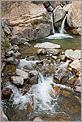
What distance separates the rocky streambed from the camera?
283 centimetres

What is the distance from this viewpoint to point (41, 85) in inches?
133

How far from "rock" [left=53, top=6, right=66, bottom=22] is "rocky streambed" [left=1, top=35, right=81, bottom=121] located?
2075 mm

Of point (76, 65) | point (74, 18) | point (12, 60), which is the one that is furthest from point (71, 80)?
point (74, 18)

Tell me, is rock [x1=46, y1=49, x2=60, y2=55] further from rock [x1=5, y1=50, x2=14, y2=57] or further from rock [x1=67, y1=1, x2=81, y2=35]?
rock [x1=67, y1=1, x2=81, y2=35]

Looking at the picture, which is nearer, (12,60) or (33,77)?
(33,77)

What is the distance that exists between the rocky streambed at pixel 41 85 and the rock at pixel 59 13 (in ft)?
6.81

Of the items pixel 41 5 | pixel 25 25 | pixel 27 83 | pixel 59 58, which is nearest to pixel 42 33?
pixel 25 25

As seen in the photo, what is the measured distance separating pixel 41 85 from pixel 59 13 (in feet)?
11.1

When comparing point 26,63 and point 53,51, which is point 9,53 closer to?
point 26,63

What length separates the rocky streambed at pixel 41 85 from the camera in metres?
2.83

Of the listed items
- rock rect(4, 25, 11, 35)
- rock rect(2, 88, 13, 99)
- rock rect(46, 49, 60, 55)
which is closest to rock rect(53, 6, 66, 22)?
rock rect(4, 25, 11, 35)

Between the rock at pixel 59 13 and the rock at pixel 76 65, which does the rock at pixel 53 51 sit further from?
the rock at pixel 59 13

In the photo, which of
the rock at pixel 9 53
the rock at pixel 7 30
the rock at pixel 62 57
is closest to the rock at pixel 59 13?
the rock at pixel 7 30

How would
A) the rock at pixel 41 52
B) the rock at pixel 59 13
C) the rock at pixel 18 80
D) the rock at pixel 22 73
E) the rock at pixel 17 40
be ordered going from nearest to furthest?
the rock at pixel 18 80 → the rock at pixel 22 73 → the rock at pixel 41 52 → the rock at pixel 17 40 → the rock at pixel 59 13
